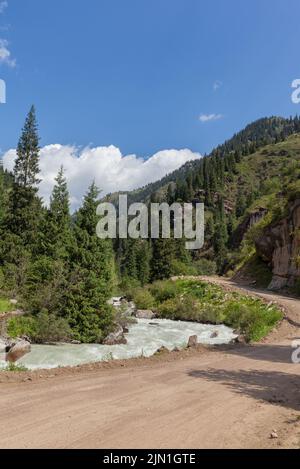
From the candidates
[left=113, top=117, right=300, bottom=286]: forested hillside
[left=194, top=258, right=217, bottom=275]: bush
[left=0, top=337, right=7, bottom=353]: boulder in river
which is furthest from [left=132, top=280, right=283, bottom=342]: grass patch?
[left=194, top=258, right=217, bottom=275]: bush

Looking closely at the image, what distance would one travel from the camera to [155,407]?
805 centimetres

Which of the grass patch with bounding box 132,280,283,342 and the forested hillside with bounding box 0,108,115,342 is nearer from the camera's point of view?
the forested hillside with bounding box 0,108,115,342

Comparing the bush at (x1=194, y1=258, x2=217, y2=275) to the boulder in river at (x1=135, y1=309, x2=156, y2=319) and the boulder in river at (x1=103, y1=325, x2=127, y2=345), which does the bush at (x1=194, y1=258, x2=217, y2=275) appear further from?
the boulder in river at (x1=103, y1=325, x2=127, y2=345)

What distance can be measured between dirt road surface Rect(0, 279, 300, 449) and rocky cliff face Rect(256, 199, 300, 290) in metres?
29.3

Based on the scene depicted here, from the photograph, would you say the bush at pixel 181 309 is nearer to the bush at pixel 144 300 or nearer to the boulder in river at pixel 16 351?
the bush at pixel 144 300

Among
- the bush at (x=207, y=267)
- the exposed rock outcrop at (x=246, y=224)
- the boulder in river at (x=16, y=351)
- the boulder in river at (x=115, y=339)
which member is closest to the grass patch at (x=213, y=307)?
the boulder in river at (x=115, y=339)

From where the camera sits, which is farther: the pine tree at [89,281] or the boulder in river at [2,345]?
the pine tree at [89,281]

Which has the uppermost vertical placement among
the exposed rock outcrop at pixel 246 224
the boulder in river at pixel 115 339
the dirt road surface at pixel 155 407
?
the exposed rock outcrop at pixel 246 224

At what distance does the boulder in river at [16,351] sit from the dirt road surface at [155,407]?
6812 mm

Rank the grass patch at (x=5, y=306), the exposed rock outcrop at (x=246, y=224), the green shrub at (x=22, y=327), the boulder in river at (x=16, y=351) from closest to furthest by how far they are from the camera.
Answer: the boulder in river at (x=16, y=351) → the green shrub at (x=22, y=327) → the grass patch at (x=5, y=306) → the exposed rock outcrop at (x=246, y=224)

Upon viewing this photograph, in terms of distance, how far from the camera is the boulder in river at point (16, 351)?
55.8 ft

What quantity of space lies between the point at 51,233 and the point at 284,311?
19.6 m

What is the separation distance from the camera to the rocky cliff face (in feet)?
134

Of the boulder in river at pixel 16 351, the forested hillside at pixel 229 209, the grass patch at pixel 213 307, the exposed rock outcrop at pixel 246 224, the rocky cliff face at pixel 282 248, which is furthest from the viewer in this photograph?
the exposed rock outcrop at pixel 246 224
